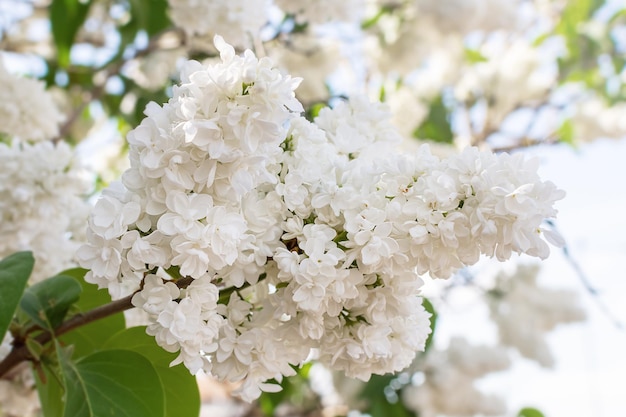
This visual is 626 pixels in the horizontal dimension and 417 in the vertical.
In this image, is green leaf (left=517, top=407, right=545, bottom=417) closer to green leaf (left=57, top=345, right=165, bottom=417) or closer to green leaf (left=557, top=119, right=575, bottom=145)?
green leaf (left=57, top=345, right=165, bottom=417)

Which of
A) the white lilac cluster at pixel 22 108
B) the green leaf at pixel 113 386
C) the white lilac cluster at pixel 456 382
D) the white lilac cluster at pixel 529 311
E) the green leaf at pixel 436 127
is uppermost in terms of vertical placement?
the green leaf at pixel 113 386

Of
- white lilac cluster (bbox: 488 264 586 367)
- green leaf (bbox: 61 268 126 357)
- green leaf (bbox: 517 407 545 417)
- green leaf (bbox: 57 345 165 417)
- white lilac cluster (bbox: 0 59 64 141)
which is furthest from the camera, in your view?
white lilac cluster (bbox: 488 264 586 367)

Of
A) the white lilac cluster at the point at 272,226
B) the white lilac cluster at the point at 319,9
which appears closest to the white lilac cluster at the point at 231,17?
the white lilac cluster at the point at 319,9

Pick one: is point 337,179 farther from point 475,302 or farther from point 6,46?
point 475,302

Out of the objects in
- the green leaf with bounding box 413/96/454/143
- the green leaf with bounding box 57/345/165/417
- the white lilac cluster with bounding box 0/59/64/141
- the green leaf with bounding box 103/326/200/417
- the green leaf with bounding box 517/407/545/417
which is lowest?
the green leaf with bounding box 413/96/454/143

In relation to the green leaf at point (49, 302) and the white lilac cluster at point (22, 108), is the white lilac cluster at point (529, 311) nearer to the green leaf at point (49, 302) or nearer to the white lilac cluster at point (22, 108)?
the white lilac cluster at point (22, 108)

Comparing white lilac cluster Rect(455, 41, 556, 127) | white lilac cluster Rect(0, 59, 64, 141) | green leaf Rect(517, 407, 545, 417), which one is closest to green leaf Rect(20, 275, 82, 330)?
white lilac cluster Rect(0, 59, 64, 141)

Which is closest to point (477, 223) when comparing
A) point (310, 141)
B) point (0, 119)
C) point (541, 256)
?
point (541, 256)
